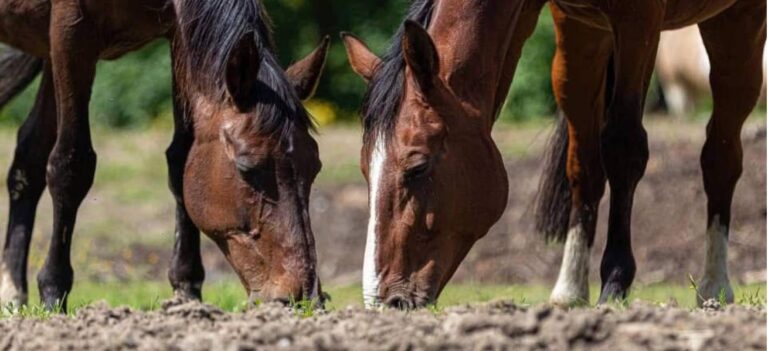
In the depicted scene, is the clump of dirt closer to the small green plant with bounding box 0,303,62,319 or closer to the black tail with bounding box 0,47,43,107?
the small green plant with bounding box 0,303,62,319

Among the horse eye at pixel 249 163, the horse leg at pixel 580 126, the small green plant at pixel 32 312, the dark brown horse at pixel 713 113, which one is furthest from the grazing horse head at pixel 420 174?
the horse leg at pixel 580 126

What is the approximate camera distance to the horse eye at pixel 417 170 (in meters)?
6.11

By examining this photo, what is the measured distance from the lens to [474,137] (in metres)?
6.31

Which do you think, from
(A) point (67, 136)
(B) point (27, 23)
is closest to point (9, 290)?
(B) point (27, 23)

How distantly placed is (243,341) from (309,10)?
1365 centimetres

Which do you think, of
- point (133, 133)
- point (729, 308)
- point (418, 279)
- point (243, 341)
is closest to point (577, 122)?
point (418, 279)

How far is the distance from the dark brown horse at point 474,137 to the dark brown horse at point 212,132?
0.91 ft

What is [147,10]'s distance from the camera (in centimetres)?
703

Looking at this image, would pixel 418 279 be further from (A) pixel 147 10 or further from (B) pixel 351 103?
(B) pixel 351 103

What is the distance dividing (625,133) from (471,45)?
0.90 m

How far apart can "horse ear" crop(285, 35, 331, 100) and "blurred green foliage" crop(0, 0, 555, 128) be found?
10.4m

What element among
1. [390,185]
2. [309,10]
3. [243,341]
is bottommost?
[243,341]

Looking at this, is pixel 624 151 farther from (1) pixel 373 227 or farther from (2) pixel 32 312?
(2) pixel 32 312

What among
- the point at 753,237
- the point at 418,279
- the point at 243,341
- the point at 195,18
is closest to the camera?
the point at 243,341
